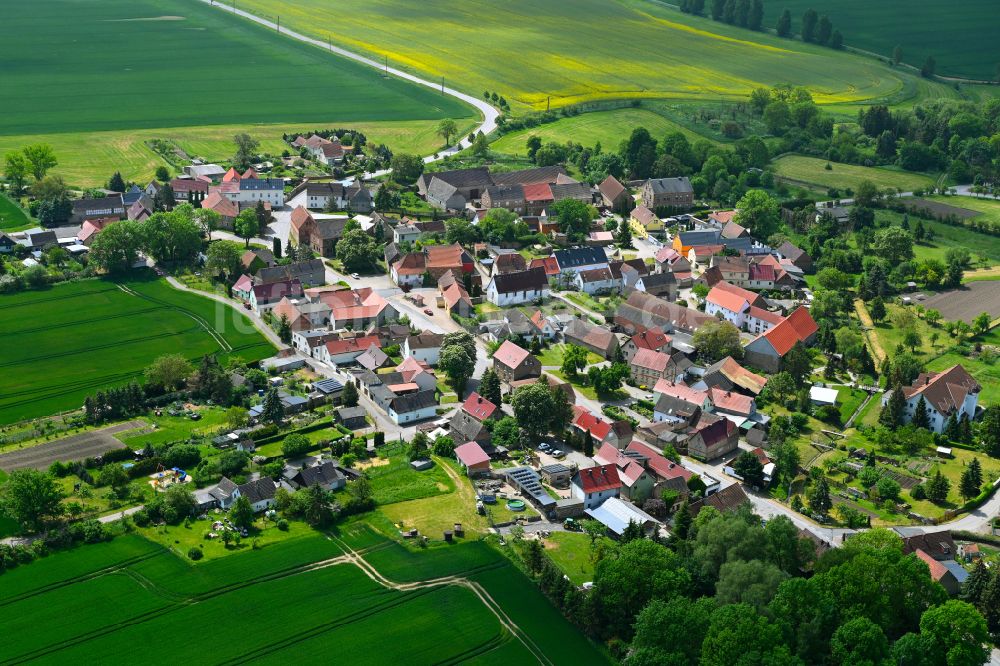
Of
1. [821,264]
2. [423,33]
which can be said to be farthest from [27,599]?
[423,33]

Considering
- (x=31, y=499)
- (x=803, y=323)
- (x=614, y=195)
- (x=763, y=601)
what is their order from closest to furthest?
1. (x=763, y=601)
2. (x=31, y=499)
3. (x=803, y=323)
4. (x=614, y=195)

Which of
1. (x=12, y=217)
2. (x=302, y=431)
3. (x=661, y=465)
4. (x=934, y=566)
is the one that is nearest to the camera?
(x=934, y=566)

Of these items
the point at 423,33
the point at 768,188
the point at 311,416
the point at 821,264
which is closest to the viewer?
the point at 311,416

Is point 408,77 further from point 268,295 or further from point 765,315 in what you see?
point 765,315

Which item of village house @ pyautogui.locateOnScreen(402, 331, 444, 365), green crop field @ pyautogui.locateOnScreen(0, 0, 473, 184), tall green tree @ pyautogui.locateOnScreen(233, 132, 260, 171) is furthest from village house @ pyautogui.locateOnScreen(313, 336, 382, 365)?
green crop field @ pyautogui.locateOnScreen(0, 0, 473, 184)

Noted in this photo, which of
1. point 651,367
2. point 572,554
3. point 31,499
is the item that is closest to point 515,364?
point 651,367

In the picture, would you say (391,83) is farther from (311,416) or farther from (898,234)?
(311,416)

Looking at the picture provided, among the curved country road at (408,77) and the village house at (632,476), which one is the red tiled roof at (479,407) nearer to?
the village house at (632,476)

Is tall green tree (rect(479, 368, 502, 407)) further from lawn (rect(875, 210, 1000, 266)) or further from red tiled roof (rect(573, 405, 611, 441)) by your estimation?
lawn (rect(875, 210, 1000, 266))
